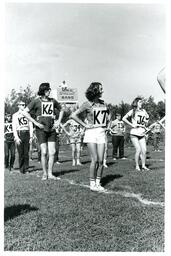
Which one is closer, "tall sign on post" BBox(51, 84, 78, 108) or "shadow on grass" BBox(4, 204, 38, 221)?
"shadow on grass" BBox(4, 204, 38, 221)

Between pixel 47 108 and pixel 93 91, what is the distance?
1467mm

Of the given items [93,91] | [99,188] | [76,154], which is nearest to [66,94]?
[76,154]

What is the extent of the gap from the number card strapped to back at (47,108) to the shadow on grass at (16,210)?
285cm

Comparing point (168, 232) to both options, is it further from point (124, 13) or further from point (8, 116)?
point (8, 116)

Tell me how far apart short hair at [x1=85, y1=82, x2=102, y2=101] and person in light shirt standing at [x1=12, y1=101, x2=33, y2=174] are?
3.29m

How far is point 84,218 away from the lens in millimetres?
4699

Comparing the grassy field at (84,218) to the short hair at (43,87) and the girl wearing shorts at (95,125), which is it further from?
the short hair at (43,87)

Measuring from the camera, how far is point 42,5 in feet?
18.7

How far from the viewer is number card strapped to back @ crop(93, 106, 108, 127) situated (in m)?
6.74

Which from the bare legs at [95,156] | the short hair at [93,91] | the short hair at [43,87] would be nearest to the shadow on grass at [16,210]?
the bare legs at [95,156]

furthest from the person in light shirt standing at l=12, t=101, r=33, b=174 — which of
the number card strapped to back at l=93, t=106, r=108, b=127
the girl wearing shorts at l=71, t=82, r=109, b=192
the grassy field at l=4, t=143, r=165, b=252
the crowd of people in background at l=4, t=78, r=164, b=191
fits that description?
the number card strapped to back at l=93, t=106, r=108, b=127

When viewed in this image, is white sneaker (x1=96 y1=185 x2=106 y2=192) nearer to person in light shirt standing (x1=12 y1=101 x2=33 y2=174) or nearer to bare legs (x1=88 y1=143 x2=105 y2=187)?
bare legs (x1=88 y1=143 x2=105 y2=187)

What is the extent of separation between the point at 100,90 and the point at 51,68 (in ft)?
5.10

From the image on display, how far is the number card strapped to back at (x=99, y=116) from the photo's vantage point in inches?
265
